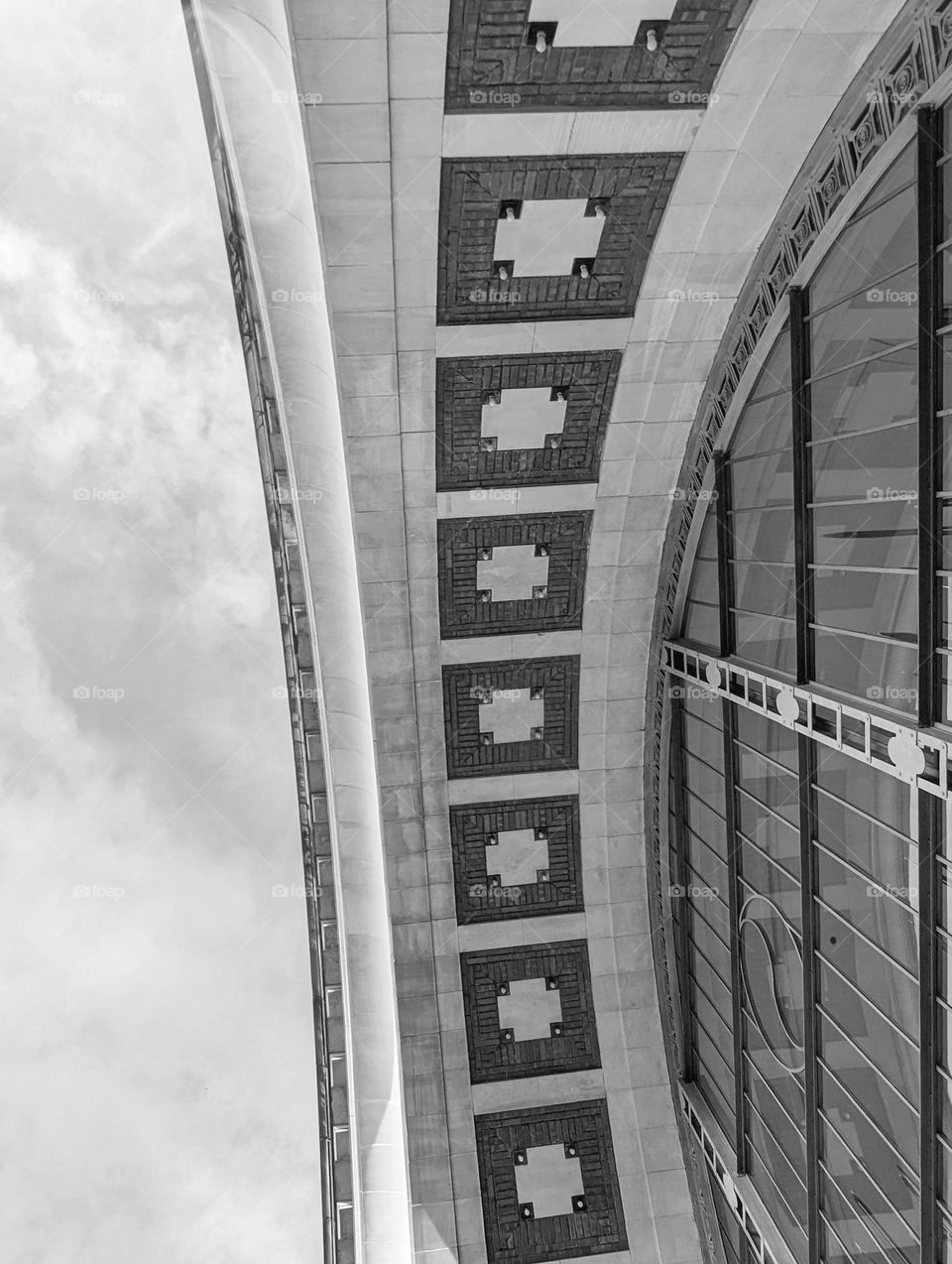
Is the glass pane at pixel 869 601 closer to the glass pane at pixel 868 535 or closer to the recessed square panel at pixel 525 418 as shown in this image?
the glass pane at pixel 868 535

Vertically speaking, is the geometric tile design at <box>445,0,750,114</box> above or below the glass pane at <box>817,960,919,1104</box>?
above

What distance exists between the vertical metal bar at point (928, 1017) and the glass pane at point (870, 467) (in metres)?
4.26

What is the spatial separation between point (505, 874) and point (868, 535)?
42.2 ft

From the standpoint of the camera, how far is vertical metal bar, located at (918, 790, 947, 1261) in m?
11.7

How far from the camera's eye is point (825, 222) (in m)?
13.3

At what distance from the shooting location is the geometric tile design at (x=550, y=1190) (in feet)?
68.7

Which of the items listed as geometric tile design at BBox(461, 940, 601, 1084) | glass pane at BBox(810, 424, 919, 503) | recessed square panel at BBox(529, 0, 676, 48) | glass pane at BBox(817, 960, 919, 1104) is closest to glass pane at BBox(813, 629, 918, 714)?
glass pane at BBox(810, 424, 919, 503)

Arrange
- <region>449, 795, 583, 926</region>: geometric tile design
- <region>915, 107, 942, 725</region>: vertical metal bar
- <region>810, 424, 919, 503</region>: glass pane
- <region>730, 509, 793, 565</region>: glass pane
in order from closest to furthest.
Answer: <region>915, 107, 942, 725</region>: vertical metal bar < <region>810, 424, 919, 503</region>: glass pane < <region>730, 509, 793, 565</region>: glass pane < <region>449, 795, 583, 926</region>: geometric tile design

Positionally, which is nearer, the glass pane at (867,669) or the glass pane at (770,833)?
the glass pane at (867,669)

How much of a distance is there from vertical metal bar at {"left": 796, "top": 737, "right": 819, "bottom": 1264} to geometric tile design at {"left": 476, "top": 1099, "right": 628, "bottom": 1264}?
21.6 ft

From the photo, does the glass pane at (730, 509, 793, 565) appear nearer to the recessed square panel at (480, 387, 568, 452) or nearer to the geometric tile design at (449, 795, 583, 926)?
the recessed square panel at (480, 387, 568, 452)

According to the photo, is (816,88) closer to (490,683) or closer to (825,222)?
(825,222)

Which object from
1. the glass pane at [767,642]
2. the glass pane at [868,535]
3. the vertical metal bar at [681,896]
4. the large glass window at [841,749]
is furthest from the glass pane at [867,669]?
the vertical metal bar at [681,896]

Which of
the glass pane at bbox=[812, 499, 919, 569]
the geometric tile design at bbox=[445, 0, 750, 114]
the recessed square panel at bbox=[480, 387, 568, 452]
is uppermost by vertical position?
the geometric tile design at bbox=[445, 0, 750, 114]
